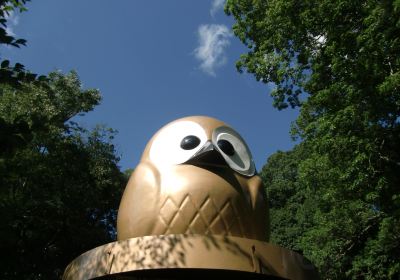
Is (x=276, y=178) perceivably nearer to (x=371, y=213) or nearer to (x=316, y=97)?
(x=371, y=213)

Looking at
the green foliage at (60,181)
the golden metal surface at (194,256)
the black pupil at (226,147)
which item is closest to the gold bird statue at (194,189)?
the black pupil at (226,147)

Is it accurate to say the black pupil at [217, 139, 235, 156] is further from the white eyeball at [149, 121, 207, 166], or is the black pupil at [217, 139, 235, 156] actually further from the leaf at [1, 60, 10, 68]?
the leaf at [1, 60, 10, 68]

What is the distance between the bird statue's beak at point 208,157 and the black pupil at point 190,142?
0.75ft

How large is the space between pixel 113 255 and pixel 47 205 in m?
11.7

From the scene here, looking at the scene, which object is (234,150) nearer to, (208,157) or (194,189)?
(208,157)

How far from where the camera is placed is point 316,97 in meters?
13.0

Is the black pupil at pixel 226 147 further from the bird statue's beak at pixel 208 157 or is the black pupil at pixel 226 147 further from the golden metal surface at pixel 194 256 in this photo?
the golden metal surface at pixel 194 256

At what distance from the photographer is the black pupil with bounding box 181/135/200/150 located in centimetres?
694

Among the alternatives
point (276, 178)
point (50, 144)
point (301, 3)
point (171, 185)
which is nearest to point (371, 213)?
point (301, 3)

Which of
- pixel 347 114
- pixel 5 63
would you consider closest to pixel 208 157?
pixel 5 63

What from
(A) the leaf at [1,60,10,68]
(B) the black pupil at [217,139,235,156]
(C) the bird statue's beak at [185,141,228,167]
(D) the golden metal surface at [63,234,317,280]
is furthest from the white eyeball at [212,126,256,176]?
(A) the leaf at [1,60,10,68]

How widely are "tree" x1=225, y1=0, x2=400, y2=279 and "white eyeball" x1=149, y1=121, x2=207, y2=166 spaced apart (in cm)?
568

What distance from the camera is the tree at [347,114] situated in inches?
468

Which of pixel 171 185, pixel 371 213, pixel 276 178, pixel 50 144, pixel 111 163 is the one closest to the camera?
pixel 171 185
